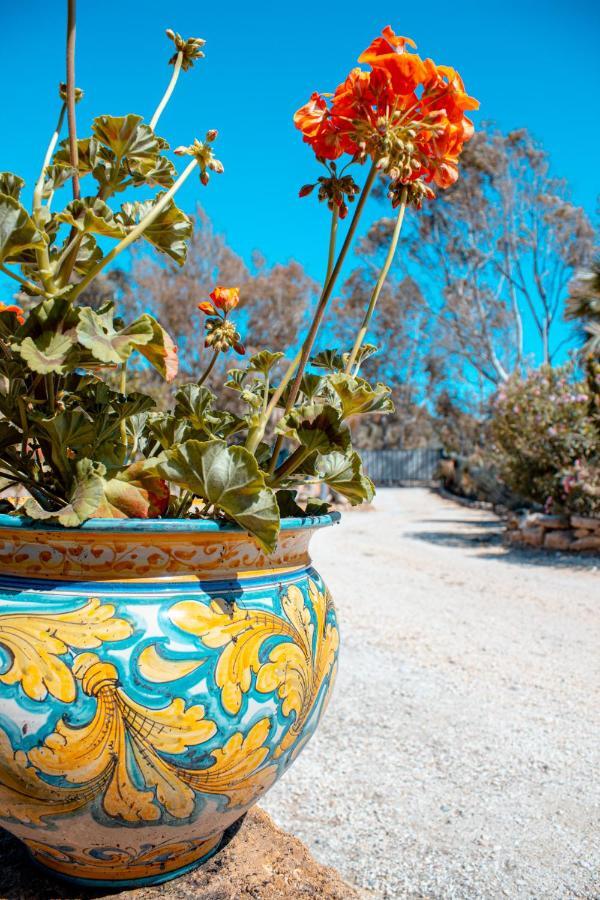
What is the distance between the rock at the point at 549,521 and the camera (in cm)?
720

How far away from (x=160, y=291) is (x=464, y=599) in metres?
15.8

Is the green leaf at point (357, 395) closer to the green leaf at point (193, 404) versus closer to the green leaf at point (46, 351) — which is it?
the green leaf at point (193, 404)

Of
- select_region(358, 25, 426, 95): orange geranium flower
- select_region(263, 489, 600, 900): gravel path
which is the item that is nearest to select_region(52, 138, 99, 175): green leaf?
select_region(358, 25, 426, 95): orange geranium flower

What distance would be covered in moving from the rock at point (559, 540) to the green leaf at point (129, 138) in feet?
22.1

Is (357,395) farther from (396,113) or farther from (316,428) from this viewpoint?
(396,113)

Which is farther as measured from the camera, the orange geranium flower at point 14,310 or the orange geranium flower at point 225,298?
the orange geranium flower at point 225,298

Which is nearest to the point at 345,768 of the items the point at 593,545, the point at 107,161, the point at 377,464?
the point at 107,161

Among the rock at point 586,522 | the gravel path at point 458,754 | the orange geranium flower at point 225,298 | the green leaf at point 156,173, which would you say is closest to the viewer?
the green leaf at point 156,173

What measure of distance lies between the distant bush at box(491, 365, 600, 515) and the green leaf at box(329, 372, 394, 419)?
6.32 meters

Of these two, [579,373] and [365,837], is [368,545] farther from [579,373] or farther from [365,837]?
[365,837]

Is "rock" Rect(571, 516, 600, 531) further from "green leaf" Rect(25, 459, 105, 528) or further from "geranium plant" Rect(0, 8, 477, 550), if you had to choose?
"green leaf" Rect(25, 459, 105, 528)

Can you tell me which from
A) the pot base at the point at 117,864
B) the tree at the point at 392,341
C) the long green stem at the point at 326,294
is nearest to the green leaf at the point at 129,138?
the long green stem at the point at 326,294

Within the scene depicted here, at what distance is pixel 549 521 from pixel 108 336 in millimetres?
7025

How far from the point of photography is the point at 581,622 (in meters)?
4.17
